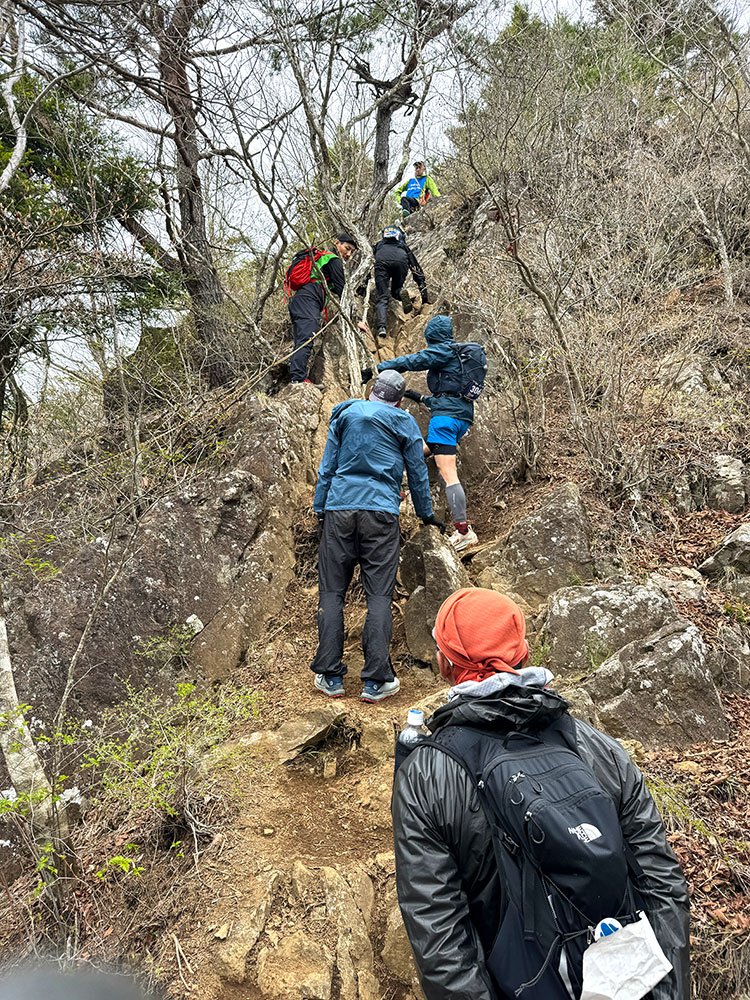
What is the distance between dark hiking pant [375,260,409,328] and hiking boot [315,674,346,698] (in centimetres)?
668

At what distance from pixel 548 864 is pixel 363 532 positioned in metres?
3.23

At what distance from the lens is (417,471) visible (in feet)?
16.5

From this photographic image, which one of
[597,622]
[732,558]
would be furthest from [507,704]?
[732,558]

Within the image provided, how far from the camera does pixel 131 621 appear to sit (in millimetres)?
4961

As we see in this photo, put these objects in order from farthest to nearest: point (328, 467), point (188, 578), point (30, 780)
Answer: point (188, 578) → point (328, 467) → point (30, 780)

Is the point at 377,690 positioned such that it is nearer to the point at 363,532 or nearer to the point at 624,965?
the point at 363,532

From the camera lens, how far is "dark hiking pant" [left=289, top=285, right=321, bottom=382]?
7.56 m

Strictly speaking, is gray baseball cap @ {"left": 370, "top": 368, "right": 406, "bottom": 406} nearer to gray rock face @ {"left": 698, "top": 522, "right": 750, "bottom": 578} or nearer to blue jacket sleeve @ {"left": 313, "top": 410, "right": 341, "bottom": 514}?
blue jacket sleeve @ {"left": 313, "top": 410, "right": 341, "bottom": 514}

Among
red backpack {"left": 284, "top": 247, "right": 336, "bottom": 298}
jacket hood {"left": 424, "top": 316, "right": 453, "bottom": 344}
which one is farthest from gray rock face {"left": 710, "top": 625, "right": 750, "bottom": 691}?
red backpack {"left": 284, "top": 247, "right": 336, "bottom": 298}

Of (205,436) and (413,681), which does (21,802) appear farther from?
(205,436)

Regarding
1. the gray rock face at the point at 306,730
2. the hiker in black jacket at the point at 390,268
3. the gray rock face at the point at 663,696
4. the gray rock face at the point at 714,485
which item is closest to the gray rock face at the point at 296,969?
the gray rock face at the point at 306,730

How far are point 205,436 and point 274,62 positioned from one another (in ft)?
14.0

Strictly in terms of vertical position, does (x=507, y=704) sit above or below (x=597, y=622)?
above

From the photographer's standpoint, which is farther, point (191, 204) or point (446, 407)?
point (191, 204)
